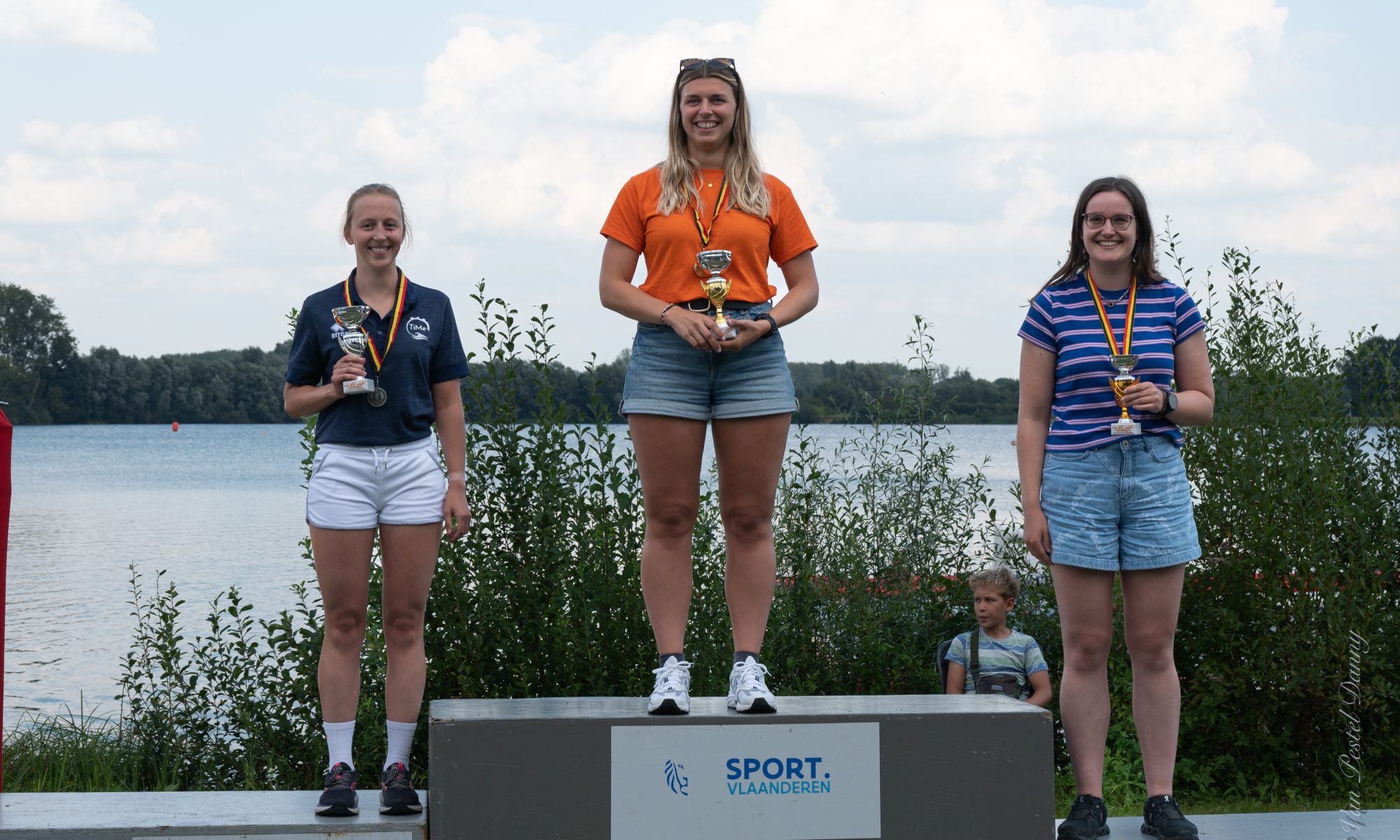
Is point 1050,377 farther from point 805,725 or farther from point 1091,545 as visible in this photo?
point 805,725

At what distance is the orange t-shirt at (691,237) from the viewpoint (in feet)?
10.3

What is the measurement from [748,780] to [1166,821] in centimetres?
109

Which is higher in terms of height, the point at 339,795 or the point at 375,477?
the point at 375,477

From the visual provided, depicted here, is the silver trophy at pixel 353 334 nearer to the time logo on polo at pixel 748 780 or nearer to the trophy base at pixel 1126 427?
the time logo on polo at pixel 748 780

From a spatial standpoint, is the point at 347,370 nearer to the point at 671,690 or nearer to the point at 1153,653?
the point at 671,690

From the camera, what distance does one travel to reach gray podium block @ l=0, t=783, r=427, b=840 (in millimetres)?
2936

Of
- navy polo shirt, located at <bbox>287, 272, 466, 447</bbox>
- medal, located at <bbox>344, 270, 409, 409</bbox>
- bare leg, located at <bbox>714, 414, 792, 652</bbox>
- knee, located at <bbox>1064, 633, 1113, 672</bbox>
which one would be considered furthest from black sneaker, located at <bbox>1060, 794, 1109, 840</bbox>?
medal, located at <bbox>344, 270, 409, 409</bbox>

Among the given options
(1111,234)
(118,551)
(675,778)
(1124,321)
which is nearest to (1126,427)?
(1124,321)

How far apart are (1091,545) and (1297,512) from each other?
2362 mm

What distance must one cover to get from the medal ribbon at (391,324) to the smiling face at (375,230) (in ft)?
0.22

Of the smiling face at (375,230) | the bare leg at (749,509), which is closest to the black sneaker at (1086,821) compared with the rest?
the bare leg at (749,509)

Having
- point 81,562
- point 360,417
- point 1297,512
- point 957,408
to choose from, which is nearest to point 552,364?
point 360,417

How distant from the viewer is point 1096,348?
3137 millimetres

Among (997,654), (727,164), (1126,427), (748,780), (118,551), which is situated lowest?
(118,551)
